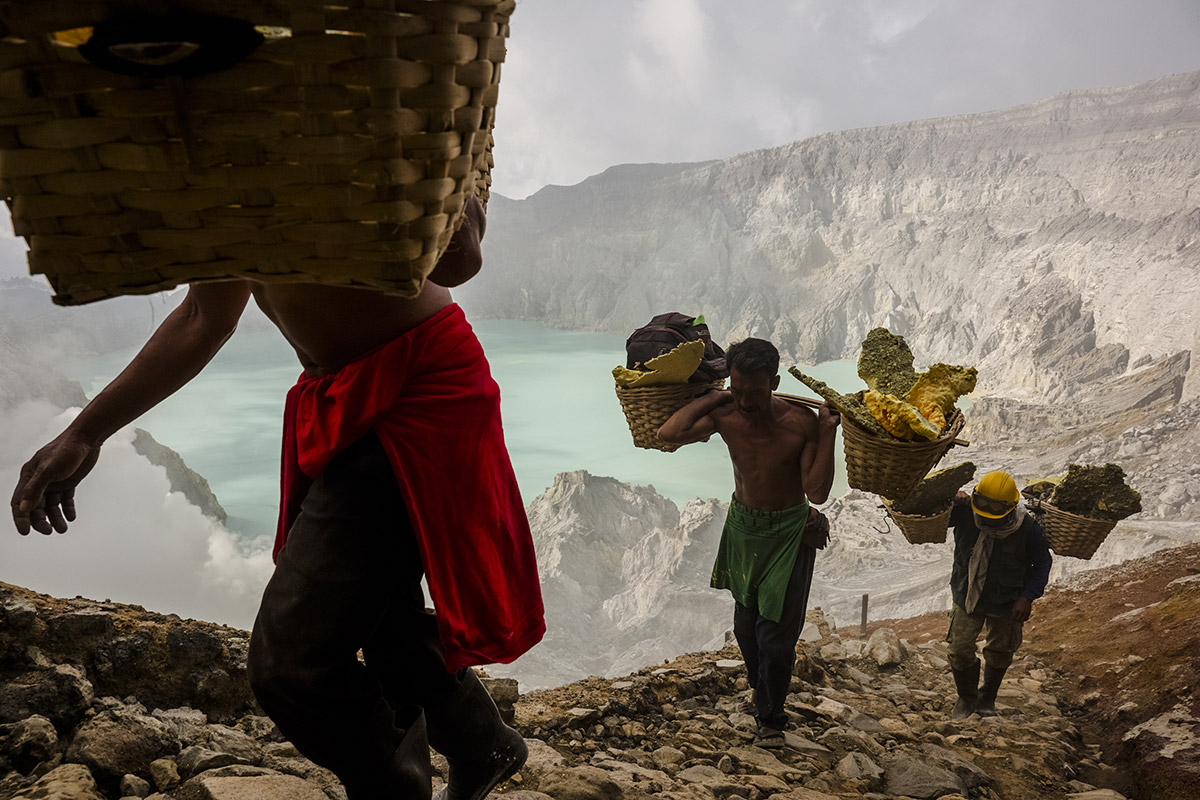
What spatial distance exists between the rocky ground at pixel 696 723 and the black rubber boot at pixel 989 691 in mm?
127

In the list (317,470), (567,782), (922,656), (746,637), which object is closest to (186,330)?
(317,470)

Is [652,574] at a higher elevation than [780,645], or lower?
lower

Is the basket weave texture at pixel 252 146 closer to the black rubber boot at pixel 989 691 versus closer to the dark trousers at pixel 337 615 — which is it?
the dark trousers at pixel 337 615

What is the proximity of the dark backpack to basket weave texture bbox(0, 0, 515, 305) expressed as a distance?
6.58 ft

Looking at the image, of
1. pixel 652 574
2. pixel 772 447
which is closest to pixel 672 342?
pixel 772 447

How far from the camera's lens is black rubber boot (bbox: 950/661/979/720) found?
12.2 feet

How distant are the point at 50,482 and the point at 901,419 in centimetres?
189

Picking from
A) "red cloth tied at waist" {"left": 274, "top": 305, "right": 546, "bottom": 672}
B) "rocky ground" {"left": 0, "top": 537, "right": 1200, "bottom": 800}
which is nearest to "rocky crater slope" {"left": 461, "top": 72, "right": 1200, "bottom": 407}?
"rocky ground" {"left": 0, "top": 537, "right": 1200, "bottom": 800}

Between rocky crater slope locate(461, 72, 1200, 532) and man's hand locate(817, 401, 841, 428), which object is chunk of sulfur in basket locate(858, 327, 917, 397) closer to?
man's hand locate(817, 401, 841, 428)

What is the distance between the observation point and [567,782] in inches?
73.2

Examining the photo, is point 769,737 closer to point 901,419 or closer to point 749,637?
point 749,637

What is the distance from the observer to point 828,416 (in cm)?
257

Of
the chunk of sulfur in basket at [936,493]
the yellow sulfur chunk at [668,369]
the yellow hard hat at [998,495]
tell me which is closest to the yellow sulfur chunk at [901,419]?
the yellow sulfur chunk at [668,369]

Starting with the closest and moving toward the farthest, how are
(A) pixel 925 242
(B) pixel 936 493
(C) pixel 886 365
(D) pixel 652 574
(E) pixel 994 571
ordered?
(C) pixel 886 365, (B) pixel 936 493, (E) pixel 994 571, (D) pixel 652 574, (A) pixel 925 242
